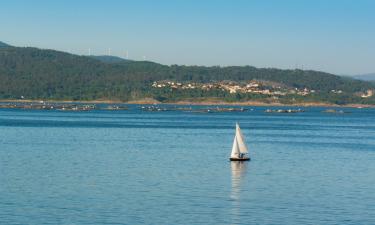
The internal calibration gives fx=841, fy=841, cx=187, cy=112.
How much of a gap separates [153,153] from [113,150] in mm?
5803

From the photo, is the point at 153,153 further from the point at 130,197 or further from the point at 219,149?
the point at 130,197

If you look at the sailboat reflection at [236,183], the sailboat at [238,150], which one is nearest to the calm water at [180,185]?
the sailboat reflection at [236,183]

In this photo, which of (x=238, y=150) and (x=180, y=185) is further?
(x=238, y=150)

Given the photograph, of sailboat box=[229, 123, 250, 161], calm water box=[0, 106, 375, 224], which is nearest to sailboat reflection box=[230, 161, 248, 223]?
calm water box=[0, 106, 375, 224]

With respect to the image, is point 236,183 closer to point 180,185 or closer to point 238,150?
point 180,185

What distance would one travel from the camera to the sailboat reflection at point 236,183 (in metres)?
46.5

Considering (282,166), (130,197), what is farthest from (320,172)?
(130,197)

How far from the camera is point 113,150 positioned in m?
88.8

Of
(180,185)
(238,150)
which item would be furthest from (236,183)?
(238,150)

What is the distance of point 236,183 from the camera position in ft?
196

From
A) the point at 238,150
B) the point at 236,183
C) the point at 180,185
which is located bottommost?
the point at 236,183

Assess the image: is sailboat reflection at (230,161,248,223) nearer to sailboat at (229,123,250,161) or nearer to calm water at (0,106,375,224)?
calm water at (0,106,375,224)

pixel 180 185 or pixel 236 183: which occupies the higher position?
pixel 180 185

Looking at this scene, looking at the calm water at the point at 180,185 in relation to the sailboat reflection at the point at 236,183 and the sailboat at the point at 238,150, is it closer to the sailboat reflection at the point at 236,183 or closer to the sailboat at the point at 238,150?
the sailboat reflection at the point at 236,183
